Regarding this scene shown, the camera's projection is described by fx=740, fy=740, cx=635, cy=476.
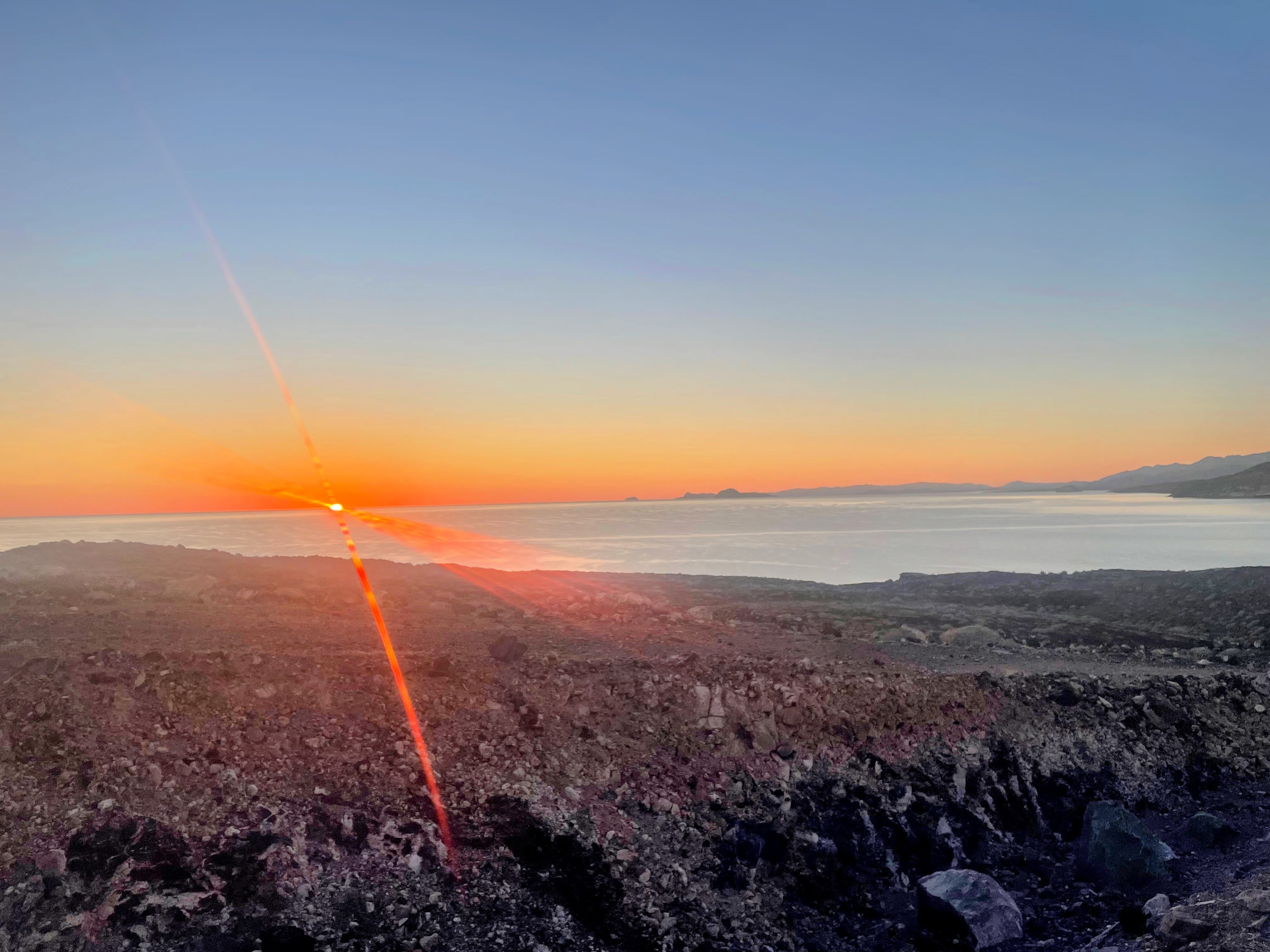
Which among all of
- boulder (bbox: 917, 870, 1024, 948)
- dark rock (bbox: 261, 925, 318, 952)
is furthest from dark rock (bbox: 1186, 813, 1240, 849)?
dark rock (bbox: 261, 925, 318, 952)

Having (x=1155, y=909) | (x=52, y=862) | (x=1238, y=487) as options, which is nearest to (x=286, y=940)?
(x=52, y=862)

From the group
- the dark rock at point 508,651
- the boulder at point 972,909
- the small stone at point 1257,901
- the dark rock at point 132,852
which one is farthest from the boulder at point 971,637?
the dark rock at point 132,852

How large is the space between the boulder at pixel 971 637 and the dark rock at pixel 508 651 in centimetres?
850

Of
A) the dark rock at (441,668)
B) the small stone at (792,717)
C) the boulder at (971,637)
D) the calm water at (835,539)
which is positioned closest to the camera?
the small stone at (792,717)

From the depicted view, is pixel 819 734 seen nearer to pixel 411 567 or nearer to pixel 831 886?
pixel 831 886

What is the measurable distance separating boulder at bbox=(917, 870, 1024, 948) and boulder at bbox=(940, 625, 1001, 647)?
7.61 meters

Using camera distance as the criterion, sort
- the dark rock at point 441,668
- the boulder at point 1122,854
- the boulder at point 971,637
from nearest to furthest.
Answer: the boulder at point 1122,854, the dark rock at point 441,668, the boulder at point 971,637

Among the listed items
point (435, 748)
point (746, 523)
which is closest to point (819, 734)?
point (435, 748)

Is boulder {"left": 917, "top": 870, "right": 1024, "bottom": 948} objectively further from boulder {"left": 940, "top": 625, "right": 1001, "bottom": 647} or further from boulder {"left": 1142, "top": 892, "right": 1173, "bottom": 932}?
boulder {"left": 940, "top": 625, "right": 1001, "bottom": 647}

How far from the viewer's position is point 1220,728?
10.5 m

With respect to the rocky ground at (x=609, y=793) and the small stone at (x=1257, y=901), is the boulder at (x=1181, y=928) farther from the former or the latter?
the small stone at (x=1257, y=901)

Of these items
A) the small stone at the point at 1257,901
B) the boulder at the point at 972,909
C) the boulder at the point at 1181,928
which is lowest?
the boulder at the point at 972,909

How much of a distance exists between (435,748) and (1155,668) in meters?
12.0

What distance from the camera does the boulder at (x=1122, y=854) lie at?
765cm
